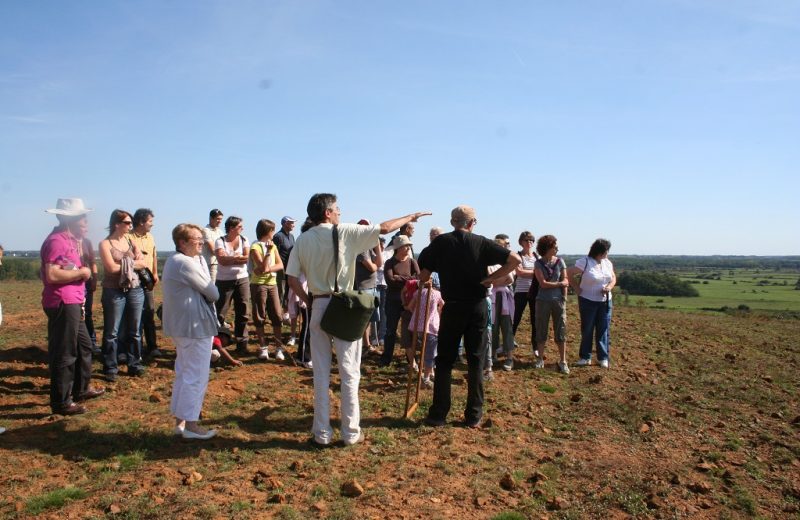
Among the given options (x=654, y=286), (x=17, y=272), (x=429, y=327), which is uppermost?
(x=429, y=327)

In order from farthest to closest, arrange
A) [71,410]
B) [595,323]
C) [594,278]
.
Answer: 1. [595,323]
2. [594,278]
3. [71,410]

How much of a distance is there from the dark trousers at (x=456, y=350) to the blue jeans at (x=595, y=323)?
3.79m

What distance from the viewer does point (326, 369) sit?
5.20 m

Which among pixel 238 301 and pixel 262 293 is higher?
pixel 262 293

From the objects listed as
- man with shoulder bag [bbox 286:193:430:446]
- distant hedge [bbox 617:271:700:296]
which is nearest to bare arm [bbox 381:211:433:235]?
man with shoulder bag [bbox 286:193:430:446]

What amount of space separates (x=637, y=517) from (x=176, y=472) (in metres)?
3.97

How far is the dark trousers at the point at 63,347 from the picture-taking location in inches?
222

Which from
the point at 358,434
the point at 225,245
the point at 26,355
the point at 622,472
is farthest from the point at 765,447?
the point at 26,355

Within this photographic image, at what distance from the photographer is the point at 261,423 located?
5.98 metres

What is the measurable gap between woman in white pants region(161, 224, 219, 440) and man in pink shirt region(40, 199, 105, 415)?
121 centimetres

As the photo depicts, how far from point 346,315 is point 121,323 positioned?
4172 mm

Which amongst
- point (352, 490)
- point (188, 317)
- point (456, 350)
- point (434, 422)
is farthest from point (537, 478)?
point (188, 317)

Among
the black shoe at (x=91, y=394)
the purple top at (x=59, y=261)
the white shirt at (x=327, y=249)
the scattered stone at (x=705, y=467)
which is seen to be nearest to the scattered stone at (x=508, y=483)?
the scattered stone at (x=705, y=467)

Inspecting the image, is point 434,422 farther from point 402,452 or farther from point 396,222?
point 396,222
